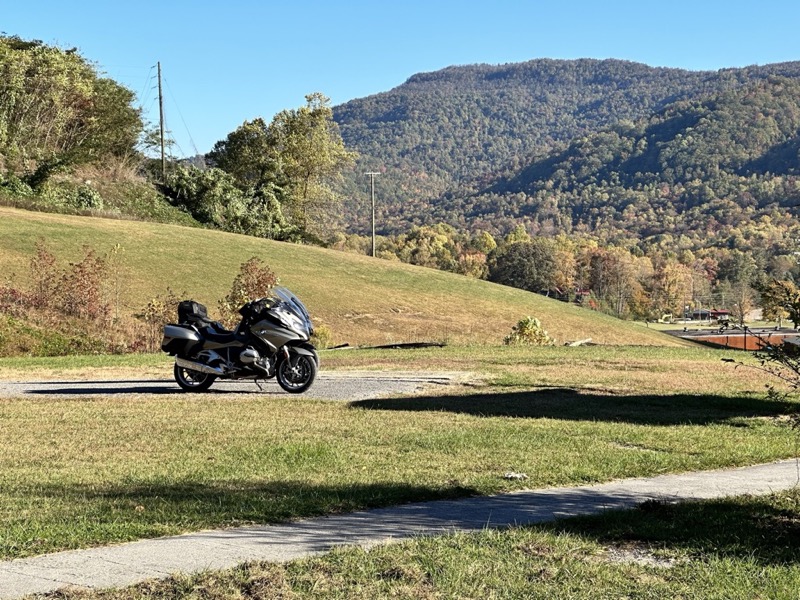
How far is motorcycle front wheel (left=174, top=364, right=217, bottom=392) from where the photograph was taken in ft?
59.2

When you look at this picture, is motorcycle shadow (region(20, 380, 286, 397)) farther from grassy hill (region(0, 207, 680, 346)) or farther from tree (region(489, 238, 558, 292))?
tree (region(489, 238, 558, 292))

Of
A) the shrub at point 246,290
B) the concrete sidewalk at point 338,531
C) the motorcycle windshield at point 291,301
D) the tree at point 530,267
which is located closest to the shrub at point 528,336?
the shrub at point 246,290

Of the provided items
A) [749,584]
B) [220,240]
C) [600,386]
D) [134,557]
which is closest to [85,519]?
[134,557]

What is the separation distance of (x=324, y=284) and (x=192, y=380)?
36935 millimetres

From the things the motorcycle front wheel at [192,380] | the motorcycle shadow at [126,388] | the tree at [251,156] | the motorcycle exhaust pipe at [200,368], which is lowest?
the motorcycle shadow at [126,388]

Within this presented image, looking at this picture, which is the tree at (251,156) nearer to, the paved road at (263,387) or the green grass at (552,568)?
the paved road at (263,387)

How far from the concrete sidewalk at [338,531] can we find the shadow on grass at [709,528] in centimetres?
44

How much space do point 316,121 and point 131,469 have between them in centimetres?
7963

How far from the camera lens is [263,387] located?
62.1 feet

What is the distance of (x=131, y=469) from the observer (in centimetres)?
988

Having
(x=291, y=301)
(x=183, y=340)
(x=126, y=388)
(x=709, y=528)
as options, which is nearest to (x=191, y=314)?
(x=183, y=340)

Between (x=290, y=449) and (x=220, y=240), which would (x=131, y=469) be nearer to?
(x=290, y=449)

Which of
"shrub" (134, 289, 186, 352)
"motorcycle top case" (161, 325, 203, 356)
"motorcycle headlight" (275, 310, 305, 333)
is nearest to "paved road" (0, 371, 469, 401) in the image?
"motorcycle top case" (161, 325, 203, 356)

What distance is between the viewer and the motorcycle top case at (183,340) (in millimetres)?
17578
